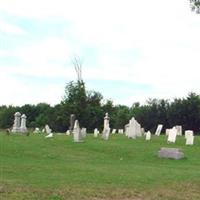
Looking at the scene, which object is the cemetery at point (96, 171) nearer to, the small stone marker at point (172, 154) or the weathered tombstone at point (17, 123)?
the small stone marker at point (172, 154)

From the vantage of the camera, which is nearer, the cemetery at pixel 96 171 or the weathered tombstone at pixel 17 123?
the cemetery at pixel 96 171

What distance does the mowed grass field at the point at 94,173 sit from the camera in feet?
51.2

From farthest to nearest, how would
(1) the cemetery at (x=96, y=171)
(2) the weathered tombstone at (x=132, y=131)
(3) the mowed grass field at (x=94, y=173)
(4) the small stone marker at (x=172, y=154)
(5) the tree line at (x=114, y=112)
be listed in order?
(5) the tree line at (x=114, y=112), (2) the weathered tombstone at (x=132, y=131), (4) the small stone marker at (x=172, y=154), (1) the cemetery at (x=96, y=171), (3) the mowed grass field at (x=94, y=173)

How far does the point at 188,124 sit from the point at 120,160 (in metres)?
54.4

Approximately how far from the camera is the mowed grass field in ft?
51.2

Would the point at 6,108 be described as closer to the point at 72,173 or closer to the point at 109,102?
the point at 109,102

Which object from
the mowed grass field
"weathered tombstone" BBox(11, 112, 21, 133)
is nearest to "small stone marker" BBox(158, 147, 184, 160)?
the mowed grass field

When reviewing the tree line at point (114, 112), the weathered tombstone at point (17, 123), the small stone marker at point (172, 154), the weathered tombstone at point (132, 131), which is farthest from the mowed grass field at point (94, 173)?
the tree line at point (114, 112)

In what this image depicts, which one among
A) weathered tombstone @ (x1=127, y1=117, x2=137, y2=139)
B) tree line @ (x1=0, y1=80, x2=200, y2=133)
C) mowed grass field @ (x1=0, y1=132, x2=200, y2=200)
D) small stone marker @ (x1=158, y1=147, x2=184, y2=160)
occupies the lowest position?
mowed grass field @ (x1=0, y1=132, x2=200, y2=200)

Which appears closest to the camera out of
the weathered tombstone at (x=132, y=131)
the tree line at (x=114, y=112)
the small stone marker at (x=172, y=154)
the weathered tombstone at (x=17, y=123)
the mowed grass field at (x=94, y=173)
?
the mowed grass field at (x=94, y=173)

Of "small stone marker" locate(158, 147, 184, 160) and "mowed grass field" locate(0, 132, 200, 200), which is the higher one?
"small stone marker" locate(158, 147, 184, 160)

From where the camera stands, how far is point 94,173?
63.7 ft

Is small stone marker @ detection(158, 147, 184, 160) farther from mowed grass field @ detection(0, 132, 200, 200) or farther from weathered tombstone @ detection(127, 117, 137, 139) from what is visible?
weathered tombstone @ detection(127, 117, 137, 139)

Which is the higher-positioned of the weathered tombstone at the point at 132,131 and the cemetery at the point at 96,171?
the weathered tombstone at the point at 132,131
